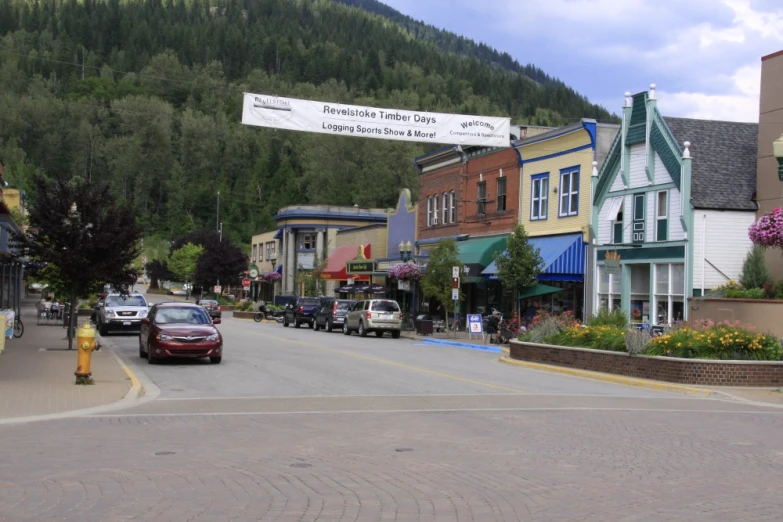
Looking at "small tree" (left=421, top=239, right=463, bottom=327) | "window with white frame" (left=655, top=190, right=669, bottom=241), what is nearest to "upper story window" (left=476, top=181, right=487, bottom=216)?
"small tree" (left=421, top=239, right=463, bottom=327)

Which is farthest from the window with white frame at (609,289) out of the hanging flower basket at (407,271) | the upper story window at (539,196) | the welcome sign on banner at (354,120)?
the hanging flower basket at (407,271)

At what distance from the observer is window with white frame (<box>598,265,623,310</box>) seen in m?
34.1

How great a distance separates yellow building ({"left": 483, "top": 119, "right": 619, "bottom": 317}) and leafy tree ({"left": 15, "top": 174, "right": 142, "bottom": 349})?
15.9 metres

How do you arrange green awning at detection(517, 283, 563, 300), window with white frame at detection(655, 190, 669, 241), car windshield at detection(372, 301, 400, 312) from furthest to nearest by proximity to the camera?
car windshield at detection(372, 301, 400, 312) → green awning at detection(517, 283, 563, 300) → window with white frame at detection(655, 190, 669, 241)

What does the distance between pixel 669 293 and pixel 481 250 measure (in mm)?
11808

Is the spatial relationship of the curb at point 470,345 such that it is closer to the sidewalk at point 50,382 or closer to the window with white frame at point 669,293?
the window with white frame at point 669,293

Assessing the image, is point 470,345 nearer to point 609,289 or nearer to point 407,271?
point 609,289

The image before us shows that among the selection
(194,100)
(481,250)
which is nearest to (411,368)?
(481,250)

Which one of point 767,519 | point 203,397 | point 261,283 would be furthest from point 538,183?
point 261,283

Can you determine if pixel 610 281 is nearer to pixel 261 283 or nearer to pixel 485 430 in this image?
pixel 485 430

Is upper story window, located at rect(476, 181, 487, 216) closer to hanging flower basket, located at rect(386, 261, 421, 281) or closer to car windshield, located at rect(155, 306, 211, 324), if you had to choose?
hanging flower basket, located at rect(386, 261, 421, 281)

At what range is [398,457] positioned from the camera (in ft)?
33.0

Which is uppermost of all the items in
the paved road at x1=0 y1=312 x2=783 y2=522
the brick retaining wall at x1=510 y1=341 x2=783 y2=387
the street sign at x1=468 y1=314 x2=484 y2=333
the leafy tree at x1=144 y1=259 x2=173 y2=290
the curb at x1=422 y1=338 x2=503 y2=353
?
the leafy tree at x1=144 y1=259 x2=173 y2=290

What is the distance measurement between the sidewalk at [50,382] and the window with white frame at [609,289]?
18.4 metres
